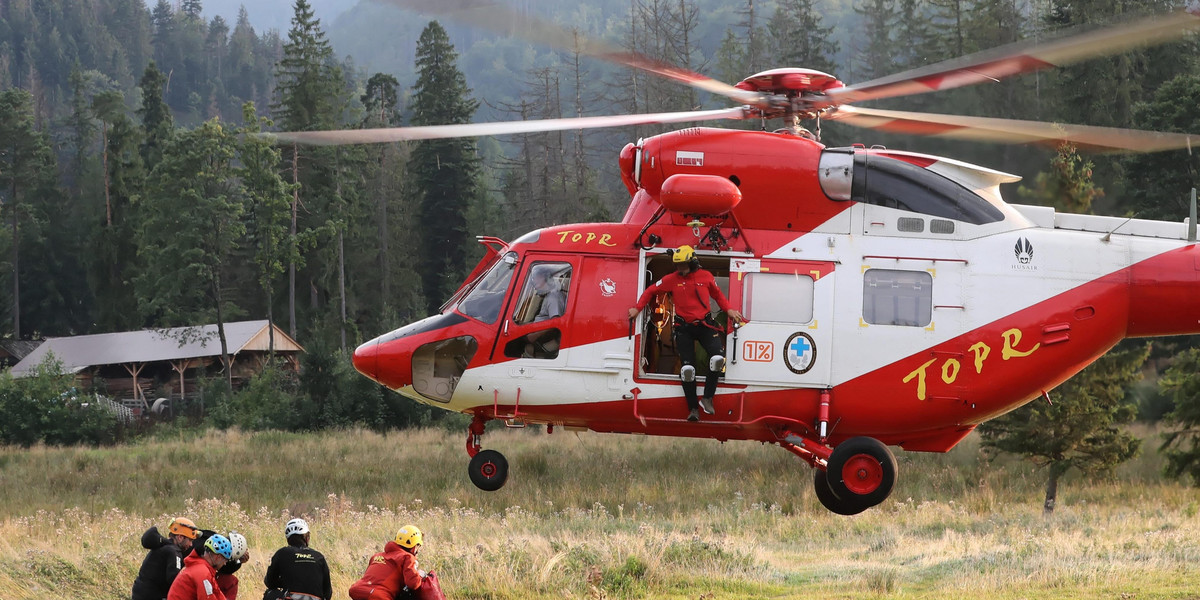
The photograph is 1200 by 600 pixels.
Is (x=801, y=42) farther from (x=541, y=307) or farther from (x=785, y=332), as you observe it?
(x=785, y=332)

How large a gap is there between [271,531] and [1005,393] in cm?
1501

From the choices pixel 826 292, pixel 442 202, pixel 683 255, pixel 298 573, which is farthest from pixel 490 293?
pixel 442 202

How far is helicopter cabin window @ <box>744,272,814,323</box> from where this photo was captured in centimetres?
1180

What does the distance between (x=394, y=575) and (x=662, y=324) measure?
350cm

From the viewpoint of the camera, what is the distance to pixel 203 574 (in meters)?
10.0

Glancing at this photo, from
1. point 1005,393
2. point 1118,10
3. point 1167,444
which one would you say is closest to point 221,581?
point 1005,393

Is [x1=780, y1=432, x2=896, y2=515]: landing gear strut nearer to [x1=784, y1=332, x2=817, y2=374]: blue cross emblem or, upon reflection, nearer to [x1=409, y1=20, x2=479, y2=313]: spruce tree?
[x1=784, y1=332, x2=817, y2=374]: blue cross emblem

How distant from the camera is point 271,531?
74.0 ft

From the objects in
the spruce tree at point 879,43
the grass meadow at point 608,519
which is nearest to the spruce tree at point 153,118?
the grass meadow at point 608,519

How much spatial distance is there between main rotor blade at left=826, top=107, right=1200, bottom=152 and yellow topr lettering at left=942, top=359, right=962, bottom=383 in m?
2.30

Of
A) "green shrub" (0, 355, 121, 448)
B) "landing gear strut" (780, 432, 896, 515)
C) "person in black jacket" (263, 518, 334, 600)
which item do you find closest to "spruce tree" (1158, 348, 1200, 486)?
"landing gear strut" (780, 432, 896, 515)

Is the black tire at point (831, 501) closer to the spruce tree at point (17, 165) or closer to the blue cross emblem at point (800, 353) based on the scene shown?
the blue cross emblem at point (800, 353)

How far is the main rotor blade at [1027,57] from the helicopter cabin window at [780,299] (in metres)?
1.95

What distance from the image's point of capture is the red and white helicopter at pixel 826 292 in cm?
1180
